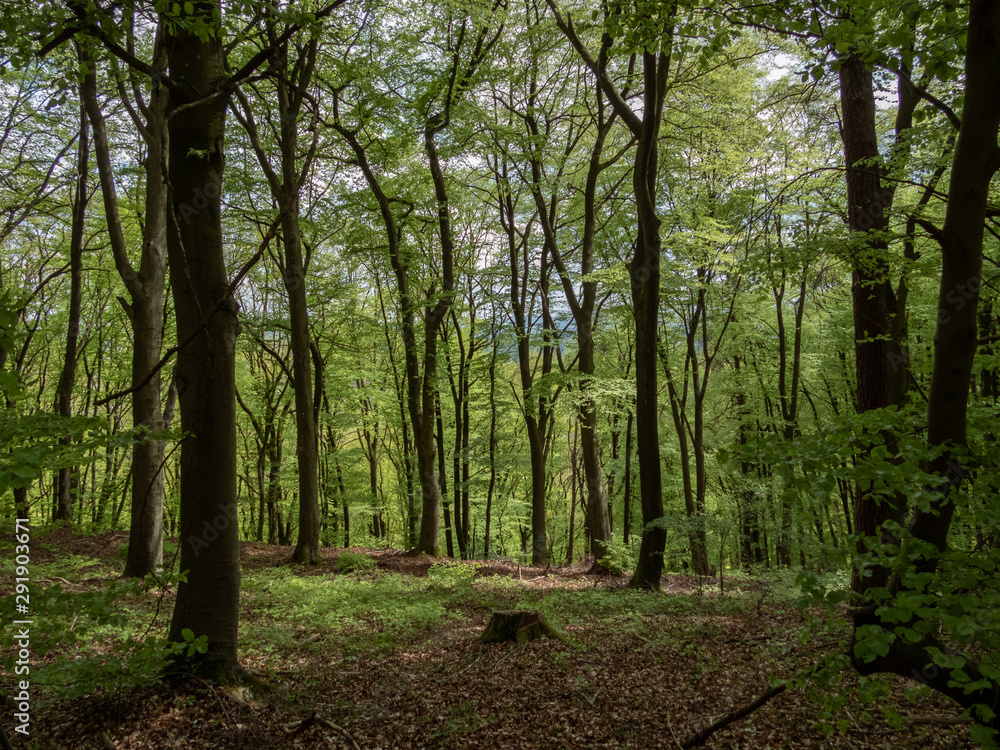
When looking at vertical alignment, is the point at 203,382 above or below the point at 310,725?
above

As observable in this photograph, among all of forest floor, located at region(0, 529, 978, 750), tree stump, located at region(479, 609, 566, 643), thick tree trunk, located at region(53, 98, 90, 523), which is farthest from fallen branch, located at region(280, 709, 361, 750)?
thick tree trunk, located at region(53, 98, 90, 523)

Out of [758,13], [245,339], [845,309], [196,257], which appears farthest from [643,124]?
[245,339]

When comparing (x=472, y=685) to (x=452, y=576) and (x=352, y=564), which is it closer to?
(x=452, y=576)

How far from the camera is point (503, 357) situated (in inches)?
646

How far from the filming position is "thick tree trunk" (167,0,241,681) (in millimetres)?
3885

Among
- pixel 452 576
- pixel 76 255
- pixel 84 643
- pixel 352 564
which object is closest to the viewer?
pixel 84 643

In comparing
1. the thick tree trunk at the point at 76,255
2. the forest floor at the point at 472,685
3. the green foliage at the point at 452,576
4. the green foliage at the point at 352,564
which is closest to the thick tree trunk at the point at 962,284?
the forest floor at the point at 472,685

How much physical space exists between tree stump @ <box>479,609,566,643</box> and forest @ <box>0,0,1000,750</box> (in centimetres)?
4

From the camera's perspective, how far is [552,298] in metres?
17.1

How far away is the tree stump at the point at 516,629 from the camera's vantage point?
5.88 meters

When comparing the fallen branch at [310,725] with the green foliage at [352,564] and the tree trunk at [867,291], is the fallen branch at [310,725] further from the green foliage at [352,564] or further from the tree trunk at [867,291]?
the green foliage at [352,564]

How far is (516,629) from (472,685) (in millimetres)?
1223

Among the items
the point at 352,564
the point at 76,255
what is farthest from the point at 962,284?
the point at 76,255

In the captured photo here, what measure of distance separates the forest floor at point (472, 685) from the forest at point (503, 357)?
0.15 feet
